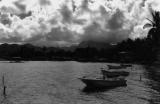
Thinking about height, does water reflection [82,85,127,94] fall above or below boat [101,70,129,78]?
below

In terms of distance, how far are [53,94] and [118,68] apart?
8070cm

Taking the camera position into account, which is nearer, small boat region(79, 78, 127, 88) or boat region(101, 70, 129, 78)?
small boat region(79, 78, 127, 88)

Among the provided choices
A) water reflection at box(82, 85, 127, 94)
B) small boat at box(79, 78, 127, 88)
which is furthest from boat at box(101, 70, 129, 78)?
water reflection at box(82, 85, 127, 94)

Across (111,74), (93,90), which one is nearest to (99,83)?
(93,90)

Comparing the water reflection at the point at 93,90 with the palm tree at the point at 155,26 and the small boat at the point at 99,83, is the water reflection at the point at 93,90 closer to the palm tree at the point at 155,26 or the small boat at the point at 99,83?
the small boat at the point at 99,83

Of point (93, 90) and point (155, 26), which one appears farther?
point (155, 26)

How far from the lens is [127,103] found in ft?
145

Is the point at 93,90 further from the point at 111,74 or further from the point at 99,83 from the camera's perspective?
the point at 111,74

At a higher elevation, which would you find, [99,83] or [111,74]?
[111,74]

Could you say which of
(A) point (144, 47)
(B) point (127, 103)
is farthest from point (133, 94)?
(A) point (144, 47)

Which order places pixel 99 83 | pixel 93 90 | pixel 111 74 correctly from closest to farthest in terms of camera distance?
pixel 93 90, pixel 99 83, pixel 111 74

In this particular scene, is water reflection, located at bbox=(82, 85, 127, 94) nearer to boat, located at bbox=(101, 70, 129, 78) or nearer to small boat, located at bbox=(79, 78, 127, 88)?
small boat, located at bbox=(79, 78, 127, 88)

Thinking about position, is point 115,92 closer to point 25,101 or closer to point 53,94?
point 53,94

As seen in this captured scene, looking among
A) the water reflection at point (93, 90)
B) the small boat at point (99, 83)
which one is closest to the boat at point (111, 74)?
the small boat at point (99, 83)
